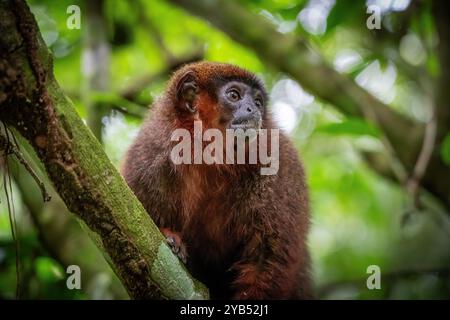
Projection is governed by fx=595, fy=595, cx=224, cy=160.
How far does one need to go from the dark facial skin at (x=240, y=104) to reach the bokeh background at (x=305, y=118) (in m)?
0.40

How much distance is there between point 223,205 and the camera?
319 cm

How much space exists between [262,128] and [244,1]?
4.97 ft

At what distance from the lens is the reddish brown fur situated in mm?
3000

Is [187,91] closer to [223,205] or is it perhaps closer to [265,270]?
[223,205]

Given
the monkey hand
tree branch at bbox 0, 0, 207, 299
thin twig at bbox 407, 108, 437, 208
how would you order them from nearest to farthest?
tree branch at bbox 0, 0, 207, 299 → the monkey hand → thin twig at bbox 407, 108, 437, 208

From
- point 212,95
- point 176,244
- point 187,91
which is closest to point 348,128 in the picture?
point 212,95

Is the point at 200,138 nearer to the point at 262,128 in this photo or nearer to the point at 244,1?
the point at 262,128

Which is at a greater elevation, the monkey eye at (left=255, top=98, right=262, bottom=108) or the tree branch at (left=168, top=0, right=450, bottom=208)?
the tree branch at (left=168, top=0, right=450, bottom=208)

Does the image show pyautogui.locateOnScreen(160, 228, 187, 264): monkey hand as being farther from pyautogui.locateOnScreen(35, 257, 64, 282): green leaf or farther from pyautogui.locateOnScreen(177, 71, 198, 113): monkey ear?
pyautogui.locateOnScreen(35, 257, 64, 282): green leaf

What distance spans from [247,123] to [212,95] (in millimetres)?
280

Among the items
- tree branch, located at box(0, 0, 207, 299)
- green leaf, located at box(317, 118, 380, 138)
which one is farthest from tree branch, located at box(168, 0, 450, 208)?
tree branch, located at box(0, 0, 207, 299)

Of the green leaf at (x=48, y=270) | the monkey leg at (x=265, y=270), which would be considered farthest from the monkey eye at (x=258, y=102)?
the green leaf at (x=48, y=270)

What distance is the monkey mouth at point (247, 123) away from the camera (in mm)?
3148
